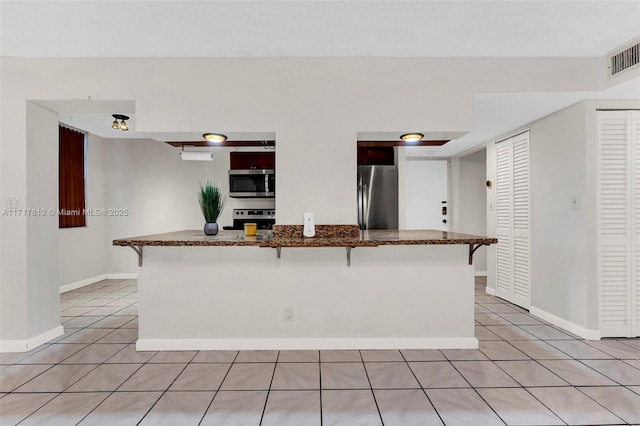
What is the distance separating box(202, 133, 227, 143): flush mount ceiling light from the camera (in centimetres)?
289

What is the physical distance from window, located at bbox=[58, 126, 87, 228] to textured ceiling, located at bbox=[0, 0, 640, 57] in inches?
90.4

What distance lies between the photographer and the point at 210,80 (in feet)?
9.27

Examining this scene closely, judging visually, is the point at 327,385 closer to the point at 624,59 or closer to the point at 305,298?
the point at 305,298

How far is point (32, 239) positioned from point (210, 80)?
2.09m

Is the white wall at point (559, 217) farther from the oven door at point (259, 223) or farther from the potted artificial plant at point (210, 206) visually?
the oven door at point (259, 223)

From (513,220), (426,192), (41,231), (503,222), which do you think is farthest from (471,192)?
(41,231)

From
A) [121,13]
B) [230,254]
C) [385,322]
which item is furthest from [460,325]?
[121,13]

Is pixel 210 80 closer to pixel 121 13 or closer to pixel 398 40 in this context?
pixel 121 13

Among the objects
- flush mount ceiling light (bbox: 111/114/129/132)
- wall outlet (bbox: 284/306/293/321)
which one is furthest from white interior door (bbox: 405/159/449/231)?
flush mount ceiling light (bbox: 111/114/129/132)

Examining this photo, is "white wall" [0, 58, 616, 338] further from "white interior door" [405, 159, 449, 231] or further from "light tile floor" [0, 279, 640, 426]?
"white interior door" [405, 159, 449, 231]

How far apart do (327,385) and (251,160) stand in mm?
3774

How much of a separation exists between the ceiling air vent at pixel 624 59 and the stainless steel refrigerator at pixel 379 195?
7.17 feet

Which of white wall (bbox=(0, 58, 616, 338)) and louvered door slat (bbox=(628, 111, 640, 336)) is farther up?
white wall (bbox=(0, 58, 616, 338))

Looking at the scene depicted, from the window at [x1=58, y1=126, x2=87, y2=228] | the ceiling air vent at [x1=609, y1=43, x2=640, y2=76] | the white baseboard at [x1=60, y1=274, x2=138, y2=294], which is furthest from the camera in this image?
the white baseboard at [x1=60, y1=274, x2=138, y2=294]
